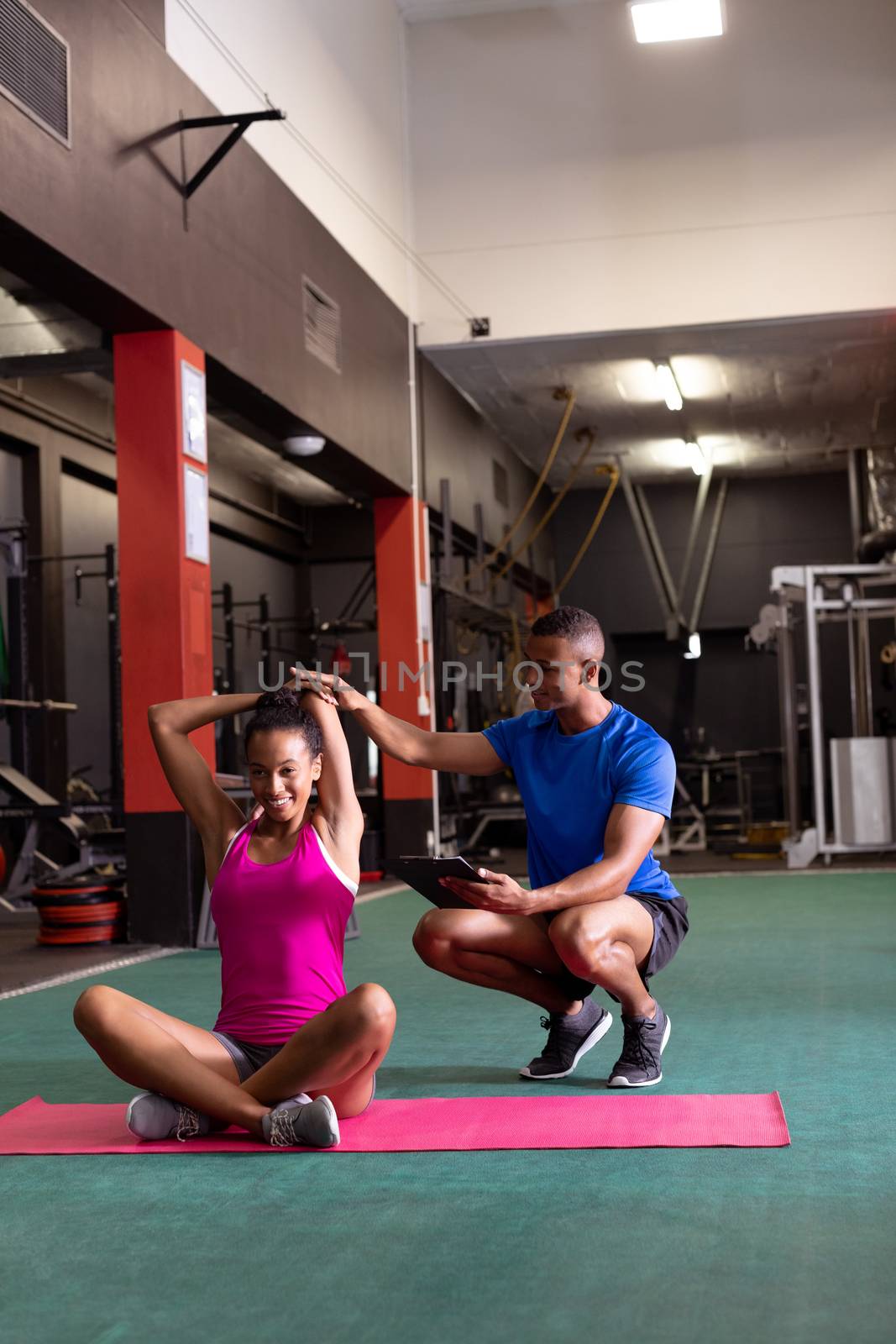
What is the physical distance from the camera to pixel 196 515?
6.22 m

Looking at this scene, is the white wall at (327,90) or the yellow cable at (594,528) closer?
the white wall at (327,90)

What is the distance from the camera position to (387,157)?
9664 millimetres

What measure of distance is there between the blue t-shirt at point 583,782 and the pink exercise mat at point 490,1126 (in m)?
0.53

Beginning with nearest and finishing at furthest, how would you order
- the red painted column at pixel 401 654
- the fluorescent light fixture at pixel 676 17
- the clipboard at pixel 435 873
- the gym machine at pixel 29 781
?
the clipboard at pixel 435 873
the gym machine at pixel 29 781
the fluorescent light fixture at pixel 676 17
the red painted column at pixel 401 654

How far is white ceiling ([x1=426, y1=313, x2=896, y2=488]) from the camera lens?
10.0m

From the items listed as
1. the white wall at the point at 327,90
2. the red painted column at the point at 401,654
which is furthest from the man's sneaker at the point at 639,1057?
the red painted column at the point at 401,654

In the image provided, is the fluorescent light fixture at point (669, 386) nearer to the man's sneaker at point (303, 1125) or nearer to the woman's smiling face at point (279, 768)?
the woman's smiling face at point (279, 768)

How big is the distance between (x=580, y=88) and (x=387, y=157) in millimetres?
1426

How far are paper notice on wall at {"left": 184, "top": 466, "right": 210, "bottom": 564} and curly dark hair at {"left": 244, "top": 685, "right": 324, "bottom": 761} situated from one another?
3.47 metres

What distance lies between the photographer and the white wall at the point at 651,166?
955 cm

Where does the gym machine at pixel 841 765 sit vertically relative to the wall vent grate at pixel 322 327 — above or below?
below

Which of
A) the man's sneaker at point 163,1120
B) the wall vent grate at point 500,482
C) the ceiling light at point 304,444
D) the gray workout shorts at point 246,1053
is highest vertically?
the wall vent grate at point 500,482

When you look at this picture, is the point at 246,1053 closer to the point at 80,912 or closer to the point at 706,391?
the point at 80,912

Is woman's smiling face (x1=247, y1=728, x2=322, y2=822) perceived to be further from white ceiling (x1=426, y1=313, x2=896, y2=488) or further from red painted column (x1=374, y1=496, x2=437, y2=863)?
white ceiling (x1=426, y1=313, x2=896, y2=488)
